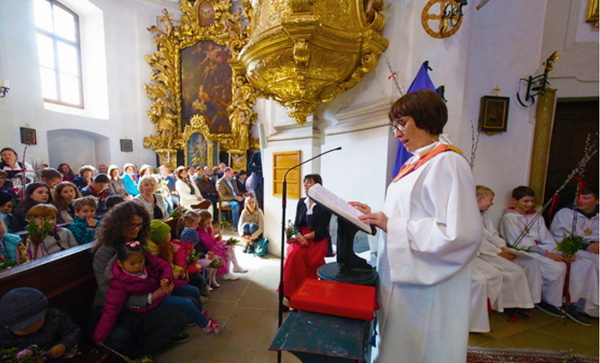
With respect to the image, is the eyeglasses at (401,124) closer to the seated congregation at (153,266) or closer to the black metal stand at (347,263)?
the black metal stand at (347,263)

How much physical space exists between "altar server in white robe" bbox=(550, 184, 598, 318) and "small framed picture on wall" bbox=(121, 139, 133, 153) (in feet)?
36.9

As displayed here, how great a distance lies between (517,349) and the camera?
2.23 meters

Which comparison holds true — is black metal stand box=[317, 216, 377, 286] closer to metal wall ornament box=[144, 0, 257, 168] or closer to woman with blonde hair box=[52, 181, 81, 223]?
woman with blonde hair box=[52, 181, 81, 223]

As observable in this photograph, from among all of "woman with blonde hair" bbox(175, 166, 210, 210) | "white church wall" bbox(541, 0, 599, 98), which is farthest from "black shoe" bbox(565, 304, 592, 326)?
"woman with blonde hair" bbox(175, 166, 210, 210)

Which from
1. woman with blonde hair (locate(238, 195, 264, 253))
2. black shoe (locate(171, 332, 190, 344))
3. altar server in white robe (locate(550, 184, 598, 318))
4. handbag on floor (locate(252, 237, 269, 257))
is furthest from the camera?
woman with blonde hair (locate(238, 195, 264, 253))

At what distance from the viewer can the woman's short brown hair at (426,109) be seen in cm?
112

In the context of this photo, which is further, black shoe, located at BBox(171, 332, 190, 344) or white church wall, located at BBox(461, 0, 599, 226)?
white church wall, located at BBox(461, 0, 599, 226)

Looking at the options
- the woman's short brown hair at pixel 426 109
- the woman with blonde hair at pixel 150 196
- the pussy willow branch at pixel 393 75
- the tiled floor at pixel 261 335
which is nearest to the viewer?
the woman's short brown hair at pixel 426 109

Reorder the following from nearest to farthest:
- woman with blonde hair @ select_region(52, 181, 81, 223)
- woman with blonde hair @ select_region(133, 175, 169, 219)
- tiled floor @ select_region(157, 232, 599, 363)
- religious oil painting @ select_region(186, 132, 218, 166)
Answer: tiled floor @ select_region(157, 232, 599, 363) < woman with blonde hair @ select_region(52, 181, 81, 223) < woman with blonde hair @ select_region(133, 175, 169, 219) < religious oil painting @ select_region(186, 132, 218, 166)

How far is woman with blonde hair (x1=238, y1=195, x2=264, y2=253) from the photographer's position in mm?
4676

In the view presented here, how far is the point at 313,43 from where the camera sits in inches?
97.3

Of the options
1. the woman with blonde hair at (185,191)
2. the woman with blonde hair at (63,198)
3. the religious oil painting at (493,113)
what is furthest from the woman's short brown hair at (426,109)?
the woman with blonde hair at (185,191)

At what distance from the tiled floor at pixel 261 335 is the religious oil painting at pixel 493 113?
2137 mm

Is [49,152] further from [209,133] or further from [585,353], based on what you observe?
[585,353]
